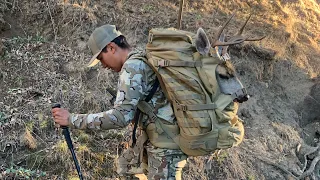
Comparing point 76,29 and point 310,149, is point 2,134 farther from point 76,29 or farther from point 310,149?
point 310,149

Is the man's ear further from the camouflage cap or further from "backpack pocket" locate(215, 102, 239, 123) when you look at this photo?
"backpack pocket" locate(215, 102, 239, 123)

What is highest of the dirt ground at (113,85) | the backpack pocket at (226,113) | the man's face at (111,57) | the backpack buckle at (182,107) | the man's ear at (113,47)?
the man's ear at (113,47)

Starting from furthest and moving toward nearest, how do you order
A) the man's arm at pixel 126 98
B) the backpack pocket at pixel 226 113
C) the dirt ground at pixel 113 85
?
the dirt ground at pixel 113 85 → the backpack pocket at pixel 226 113 → the man's arm at pixel 126 98

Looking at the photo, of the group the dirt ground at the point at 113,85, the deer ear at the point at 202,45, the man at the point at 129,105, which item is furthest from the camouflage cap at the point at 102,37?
the dirt ground at the point at 113,85

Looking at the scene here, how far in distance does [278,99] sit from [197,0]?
97.6 inches

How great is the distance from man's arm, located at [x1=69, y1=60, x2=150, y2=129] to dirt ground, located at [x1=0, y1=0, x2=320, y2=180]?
1716mm

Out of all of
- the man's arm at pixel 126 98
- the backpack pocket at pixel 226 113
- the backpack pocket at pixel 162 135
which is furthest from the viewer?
the backpack pocket at pixel 162 135

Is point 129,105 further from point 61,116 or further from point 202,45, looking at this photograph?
point 202,45

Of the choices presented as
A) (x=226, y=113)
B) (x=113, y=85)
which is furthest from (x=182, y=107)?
(x=113, y=85)

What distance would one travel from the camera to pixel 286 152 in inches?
257

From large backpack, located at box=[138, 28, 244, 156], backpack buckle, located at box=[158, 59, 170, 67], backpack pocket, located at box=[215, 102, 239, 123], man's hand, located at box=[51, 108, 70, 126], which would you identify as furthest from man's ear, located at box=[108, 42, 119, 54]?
backpack pocket, located at box=[215, 102, 239, 123]

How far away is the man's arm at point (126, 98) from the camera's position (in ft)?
10.3

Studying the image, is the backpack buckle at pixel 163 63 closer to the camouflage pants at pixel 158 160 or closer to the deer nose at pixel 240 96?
the deer nose at pixel 240 96

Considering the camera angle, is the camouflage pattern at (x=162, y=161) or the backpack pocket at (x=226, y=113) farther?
the camouflage pattern at (x=162, y=161)
